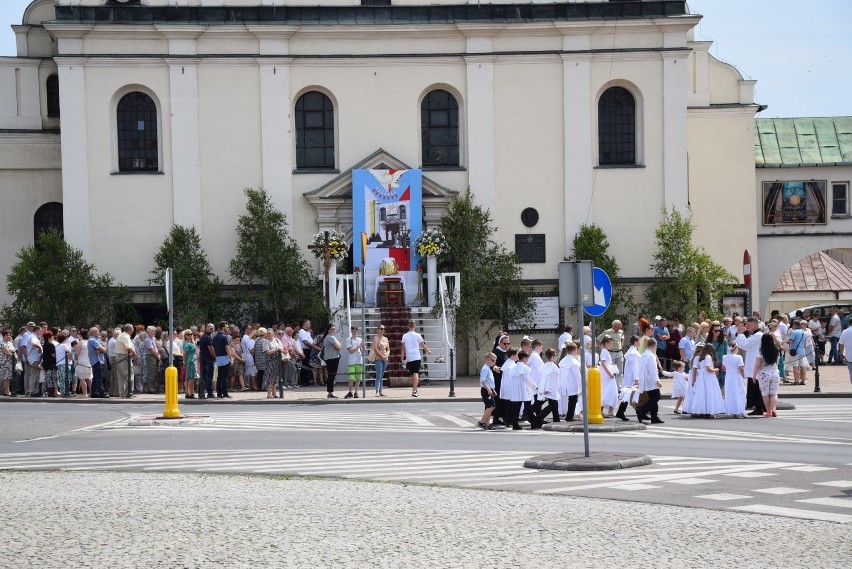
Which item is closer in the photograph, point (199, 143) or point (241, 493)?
point (241, 493)

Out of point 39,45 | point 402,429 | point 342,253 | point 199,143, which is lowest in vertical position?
point 402,429

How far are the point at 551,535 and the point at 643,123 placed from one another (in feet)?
110

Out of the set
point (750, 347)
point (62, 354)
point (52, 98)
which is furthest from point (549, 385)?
point (52, 98)

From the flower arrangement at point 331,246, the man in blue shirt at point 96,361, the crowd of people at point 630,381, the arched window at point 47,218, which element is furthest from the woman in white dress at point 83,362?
the arched window at point 47,218

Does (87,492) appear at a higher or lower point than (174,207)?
lower

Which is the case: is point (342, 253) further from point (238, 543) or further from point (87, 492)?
point (238, 543)

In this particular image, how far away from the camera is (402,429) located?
2356 cm

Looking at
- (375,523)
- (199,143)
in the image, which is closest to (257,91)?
(199,143)

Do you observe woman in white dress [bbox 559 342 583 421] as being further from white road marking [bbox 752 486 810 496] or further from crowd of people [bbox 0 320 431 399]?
white road marking [bbox 752 486 810 496]

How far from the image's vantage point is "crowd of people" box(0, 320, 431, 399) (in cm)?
3256

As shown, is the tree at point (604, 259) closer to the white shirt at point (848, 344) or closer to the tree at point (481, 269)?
the tree at point (481, 269)

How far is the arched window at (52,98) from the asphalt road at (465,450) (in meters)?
19.3

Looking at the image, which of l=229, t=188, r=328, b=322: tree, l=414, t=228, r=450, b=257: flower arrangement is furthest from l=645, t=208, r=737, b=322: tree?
l=229, t=188, r=328, b=322: tree

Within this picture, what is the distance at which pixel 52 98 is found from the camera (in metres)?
45.8
